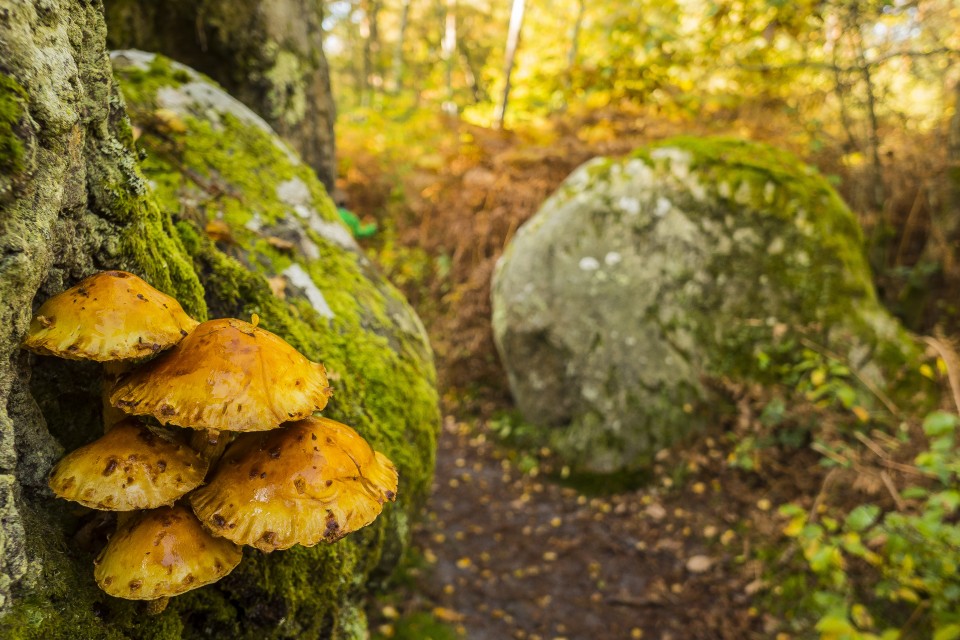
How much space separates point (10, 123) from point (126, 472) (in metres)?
0.72

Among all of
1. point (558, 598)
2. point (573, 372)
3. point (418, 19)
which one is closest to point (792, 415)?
point (573, 372)

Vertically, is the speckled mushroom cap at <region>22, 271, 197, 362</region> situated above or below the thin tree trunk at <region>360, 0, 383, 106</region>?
below

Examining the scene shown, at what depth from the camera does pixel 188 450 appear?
4.19 feet

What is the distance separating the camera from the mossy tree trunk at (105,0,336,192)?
3.41 m

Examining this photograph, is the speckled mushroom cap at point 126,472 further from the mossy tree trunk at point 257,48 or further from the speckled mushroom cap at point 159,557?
the mossy tree trunk at point 257,48

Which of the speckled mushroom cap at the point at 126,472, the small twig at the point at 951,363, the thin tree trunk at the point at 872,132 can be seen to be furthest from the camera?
the thin tree trunk at the point at 872,132

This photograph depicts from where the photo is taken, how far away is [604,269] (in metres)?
5.60

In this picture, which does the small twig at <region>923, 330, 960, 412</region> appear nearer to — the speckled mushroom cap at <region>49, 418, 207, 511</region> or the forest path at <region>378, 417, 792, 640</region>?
the forest path at <region>378, 417, 792, 640</region>

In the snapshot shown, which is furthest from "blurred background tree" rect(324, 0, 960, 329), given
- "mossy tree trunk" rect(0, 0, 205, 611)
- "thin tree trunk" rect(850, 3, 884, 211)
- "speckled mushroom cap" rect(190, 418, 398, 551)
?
"mossy tree trunk" rect(0, 0, 205, 611)

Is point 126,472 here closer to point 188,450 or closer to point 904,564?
point 188,450

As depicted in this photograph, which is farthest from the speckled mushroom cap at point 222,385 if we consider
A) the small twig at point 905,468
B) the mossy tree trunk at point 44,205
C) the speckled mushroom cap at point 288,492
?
the small twig at point 905,468

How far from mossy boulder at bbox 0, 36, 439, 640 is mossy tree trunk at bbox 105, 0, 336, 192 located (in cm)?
96

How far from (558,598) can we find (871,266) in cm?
498

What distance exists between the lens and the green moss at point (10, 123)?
1017 mm
